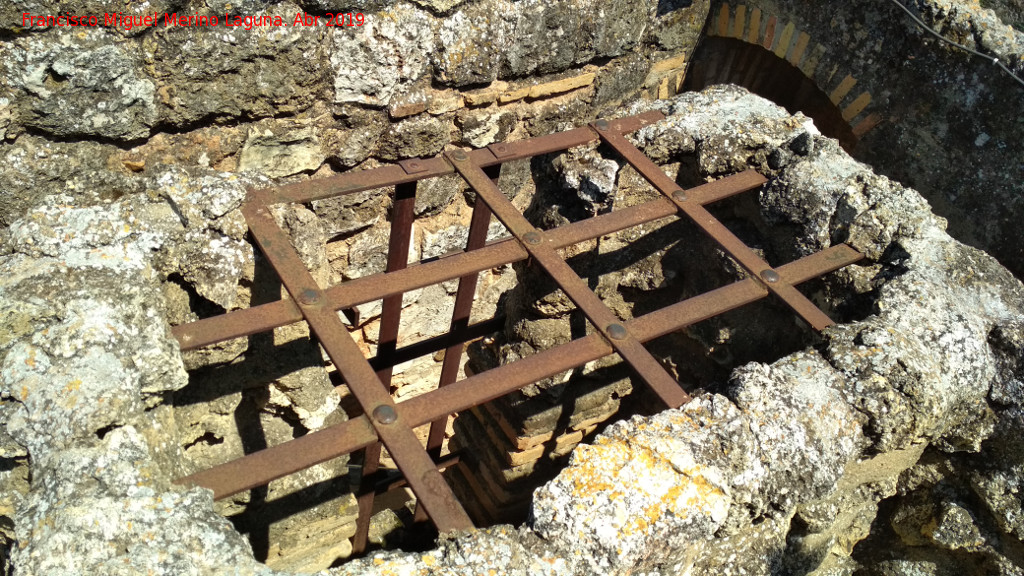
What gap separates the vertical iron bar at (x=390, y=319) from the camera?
2.62 metres

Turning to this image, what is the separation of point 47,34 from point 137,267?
889 mm

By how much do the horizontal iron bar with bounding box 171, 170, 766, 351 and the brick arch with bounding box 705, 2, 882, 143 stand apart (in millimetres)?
1387

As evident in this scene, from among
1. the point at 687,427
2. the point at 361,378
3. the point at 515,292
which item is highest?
the point at 515,292

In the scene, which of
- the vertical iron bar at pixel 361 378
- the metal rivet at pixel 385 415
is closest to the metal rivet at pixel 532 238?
the vertical iron bar at pixel 361 378

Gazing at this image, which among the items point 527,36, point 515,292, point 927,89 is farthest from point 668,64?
point 515,292

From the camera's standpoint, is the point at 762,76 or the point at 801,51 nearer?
the point at 801,51

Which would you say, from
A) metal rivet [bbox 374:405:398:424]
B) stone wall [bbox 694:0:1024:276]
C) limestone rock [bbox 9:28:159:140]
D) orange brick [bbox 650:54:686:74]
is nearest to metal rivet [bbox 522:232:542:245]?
metal rivet [bbox 374:405:398:424]

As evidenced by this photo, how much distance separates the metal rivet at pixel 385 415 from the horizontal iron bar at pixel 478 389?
21 millimetres

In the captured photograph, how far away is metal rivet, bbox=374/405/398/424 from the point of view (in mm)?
1746

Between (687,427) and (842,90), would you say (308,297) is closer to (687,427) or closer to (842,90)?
(687,427)

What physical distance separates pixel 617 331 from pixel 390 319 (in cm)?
108

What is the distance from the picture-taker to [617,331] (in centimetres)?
203

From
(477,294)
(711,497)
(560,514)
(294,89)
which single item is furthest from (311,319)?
(477,294)

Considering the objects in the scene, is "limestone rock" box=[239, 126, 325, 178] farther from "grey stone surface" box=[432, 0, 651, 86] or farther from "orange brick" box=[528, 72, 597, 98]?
"orange brick" box=[528, 72, 597, 98]
